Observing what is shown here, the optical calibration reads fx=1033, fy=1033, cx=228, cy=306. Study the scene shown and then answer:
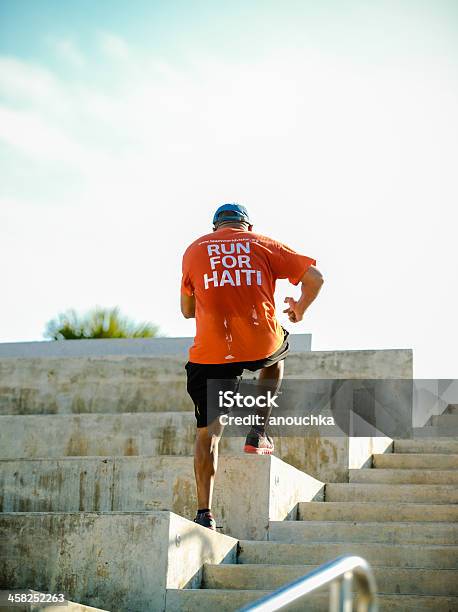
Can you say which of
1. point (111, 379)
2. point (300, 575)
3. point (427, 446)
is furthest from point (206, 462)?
point (111, 379)

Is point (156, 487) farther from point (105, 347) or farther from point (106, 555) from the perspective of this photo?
point (105, 347)

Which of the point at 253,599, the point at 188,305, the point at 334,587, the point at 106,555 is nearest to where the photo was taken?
the point at 334,587

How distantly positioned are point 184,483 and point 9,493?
1.22m

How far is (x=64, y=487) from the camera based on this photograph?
6.70m

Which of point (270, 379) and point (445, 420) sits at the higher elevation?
point (445, 420)

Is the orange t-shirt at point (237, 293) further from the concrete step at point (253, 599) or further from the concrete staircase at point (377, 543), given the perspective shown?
the concrete step at point (253, 599)

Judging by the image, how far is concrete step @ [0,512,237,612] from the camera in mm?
5195

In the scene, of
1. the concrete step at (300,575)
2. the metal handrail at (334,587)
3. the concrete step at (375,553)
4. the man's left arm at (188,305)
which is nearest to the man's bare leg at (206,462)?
the concrete step at (300,575)

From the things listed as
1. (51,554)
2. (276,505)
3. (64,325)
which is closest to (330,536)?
(276,505)

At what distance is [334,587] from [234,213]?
3261 millimetres

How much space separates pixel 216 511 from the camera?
6.29m

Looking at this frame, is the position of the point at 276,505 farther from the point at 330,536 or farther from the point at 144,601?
the point at 144,601

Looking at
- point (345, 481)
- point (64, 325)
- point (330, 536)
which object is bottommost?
point (330, 536)

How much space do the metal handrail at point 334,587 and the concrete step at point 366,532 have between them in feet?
9.00
